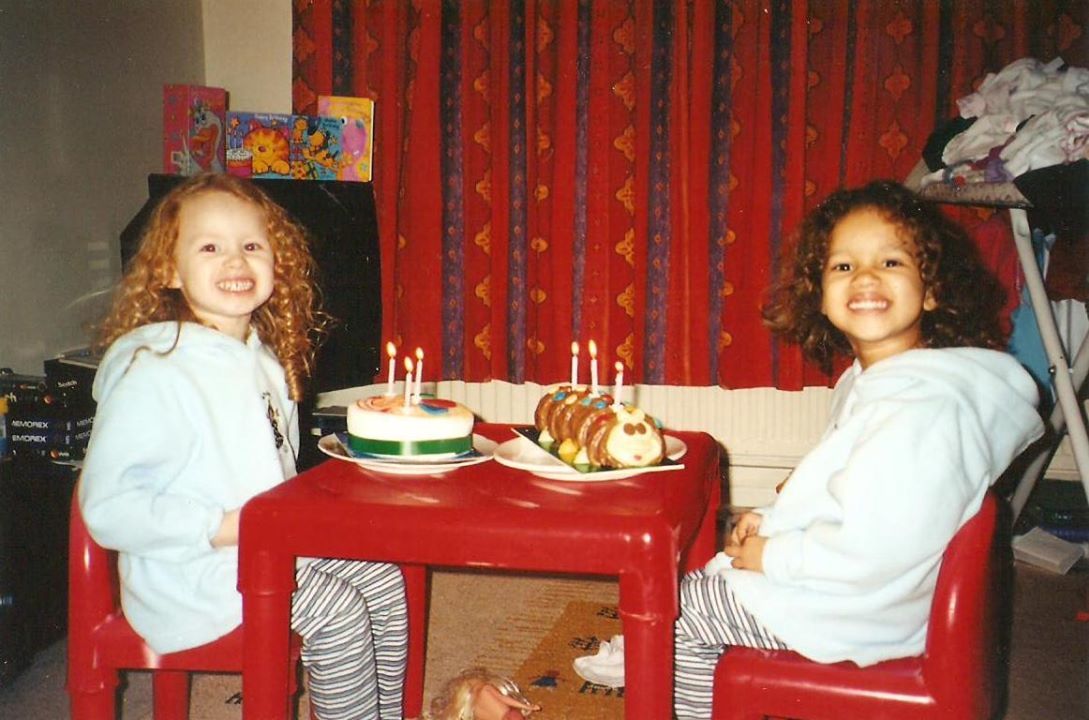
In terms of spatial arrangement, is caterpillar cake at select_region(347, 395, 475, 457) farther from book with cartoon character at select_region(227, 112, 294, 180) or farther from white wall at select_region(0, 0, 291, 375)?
book with cartoon character at select_region(227, 112, 294, 180)

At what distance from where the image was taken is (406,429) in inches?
50.7

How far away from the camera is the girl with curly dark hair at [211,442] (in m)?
1.23

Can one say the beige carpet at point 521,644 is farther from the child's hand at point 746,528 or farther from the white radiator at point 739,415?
the white radiator at point 739,415

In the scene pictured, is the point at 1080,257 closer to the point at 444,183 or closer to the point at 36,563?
the point at 444,183

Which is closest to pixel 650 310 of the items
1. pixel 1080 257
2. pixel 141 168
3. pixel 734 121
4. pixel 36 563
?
pixel 734 121

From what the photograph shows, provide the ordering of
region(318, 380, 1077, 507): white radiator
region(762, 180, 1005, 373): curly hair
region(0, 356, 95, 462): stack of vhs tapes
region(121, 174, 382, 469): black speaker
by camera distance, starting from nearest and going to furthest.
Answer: region(762, 180, 1005, 373): curly hair
region(0, 356, 95, 462): stack of vhs tapes
region(121, 174, 382, 469): black speaker
region(318, 380, 1077, 507): white radiator

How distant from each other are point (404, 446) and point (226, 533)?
0.26 m

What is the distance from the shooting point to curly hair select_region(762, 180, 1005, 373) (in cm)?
144

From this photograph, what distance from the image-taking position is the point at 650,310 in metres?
3.04

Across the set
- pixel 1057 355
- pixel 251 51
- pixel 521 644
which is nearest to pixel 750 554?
pixel 521 644

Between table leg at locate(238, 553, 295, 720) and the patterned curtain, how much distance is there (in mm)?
1997

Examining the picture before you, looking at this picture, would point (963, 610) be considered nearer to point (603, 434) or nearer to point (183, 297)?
point (603, 434)

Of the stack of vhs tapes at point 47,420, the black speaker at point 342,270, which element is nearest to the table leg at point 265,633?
the stack of vhs tapes at point 47,420

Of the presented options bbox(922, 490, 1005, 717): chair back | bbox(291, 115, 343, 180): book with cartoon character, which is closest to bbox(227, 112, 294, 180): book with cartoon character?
bbox(291, 115, 343, 180): book with cartoon character
